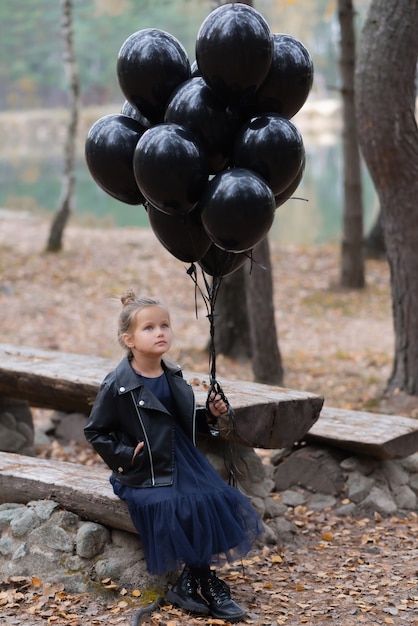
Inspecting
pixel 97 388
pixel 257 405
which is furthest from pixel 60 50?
pixel 257 405

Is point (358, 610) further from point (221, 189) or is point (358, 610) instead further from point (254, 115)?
point (254, 115)

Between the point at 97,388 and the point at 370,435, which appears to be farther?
the point at 370,435

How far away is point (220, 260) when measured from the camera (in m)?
4.18

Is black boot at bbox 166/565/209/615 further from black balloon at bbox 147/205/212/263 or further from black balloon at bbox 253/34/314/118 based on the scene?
black balloon at bbox 253/34/314/118

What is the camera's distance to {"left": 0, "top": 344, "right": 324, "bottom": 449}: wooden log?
4.69 metres

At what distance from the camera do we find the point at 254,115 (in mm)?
3939

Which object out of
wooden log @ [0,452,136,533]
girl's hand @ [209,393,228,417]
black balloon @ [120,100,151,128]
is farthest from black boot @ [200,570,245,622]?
black balloon @ [120,100,151,128]

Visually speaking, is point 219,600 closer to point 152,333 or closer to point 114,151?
point 152,333

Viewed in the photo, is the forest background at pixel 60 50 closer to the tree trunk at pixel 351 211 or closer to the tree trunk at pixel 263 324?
the tree trunk at pixel 351 211

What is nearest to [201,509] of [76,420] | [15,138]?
[76,420]

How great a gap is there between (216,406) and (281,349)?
5911 millimetres

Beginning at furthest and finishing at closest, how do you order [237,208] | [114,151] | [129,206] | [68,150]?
[129,206]
[68,150]
[114,151]
[237,208]

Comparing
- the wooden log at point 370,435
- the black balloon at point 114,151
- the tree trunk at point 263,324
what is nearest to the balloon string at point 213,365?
the black balloon at point 114,151

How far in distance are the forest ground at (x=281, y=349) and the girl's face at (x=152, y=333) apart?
0.72 feet
